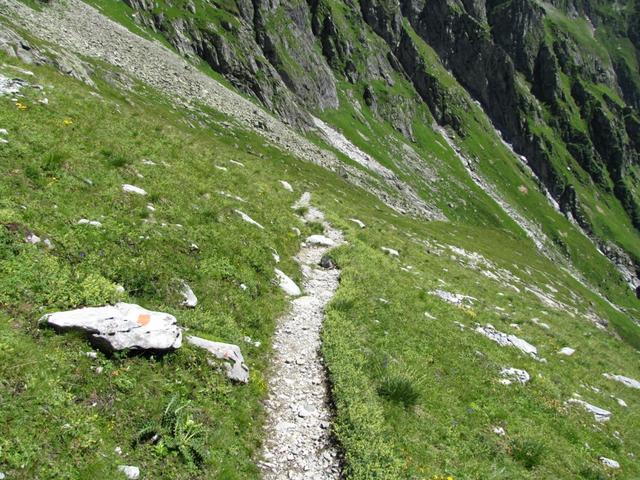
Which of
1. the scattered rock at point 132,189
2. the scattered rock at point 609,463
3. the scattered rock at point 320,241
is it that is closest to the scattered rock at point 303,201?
the scattered rock at point 320,241

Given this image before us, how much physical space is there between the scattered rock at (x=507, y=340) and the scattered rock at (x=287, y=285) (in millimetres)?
9815

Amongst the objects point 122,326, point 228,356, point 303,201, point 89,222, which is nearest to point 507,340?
point 228,356

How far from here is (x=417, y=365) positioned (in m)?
15.3

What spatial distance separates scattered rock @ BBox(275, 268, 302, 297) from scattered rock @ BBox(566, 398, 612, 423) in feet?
40.7

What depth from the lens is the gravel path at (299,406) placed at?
9.98m

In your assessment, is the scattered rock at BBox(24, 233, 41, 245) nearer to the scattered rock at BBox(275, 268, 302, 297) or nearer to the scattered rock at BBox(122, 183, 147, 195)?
the scattered rock at BBox(122, 183, 147, 195)

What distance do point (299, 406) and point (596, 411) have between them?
45.6ft

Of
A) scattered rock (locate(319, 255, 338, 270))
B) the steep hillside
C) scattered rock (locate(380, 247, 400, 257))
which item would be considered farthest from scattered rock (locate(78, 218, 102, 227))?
scattered rock (locate(380, 247, 400, 257))

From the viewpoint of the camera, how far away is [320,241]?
83.9ft

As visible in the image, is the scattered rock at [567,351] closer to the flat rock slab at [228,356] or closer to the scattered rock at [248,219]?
the scattered rock at [248,219]

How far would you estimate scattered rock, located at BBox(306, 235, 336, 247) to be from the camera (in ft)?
83.2

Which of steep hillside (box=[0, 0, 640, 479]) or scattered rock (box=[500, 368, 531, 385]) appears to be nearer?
steep hillside (box=[0, 0, 640, 479])

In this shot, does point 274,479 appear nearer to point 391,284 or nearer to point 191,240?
point 191,240

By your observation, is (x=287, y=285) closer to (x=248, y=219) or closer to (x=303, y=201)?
(x=248, y=219)
